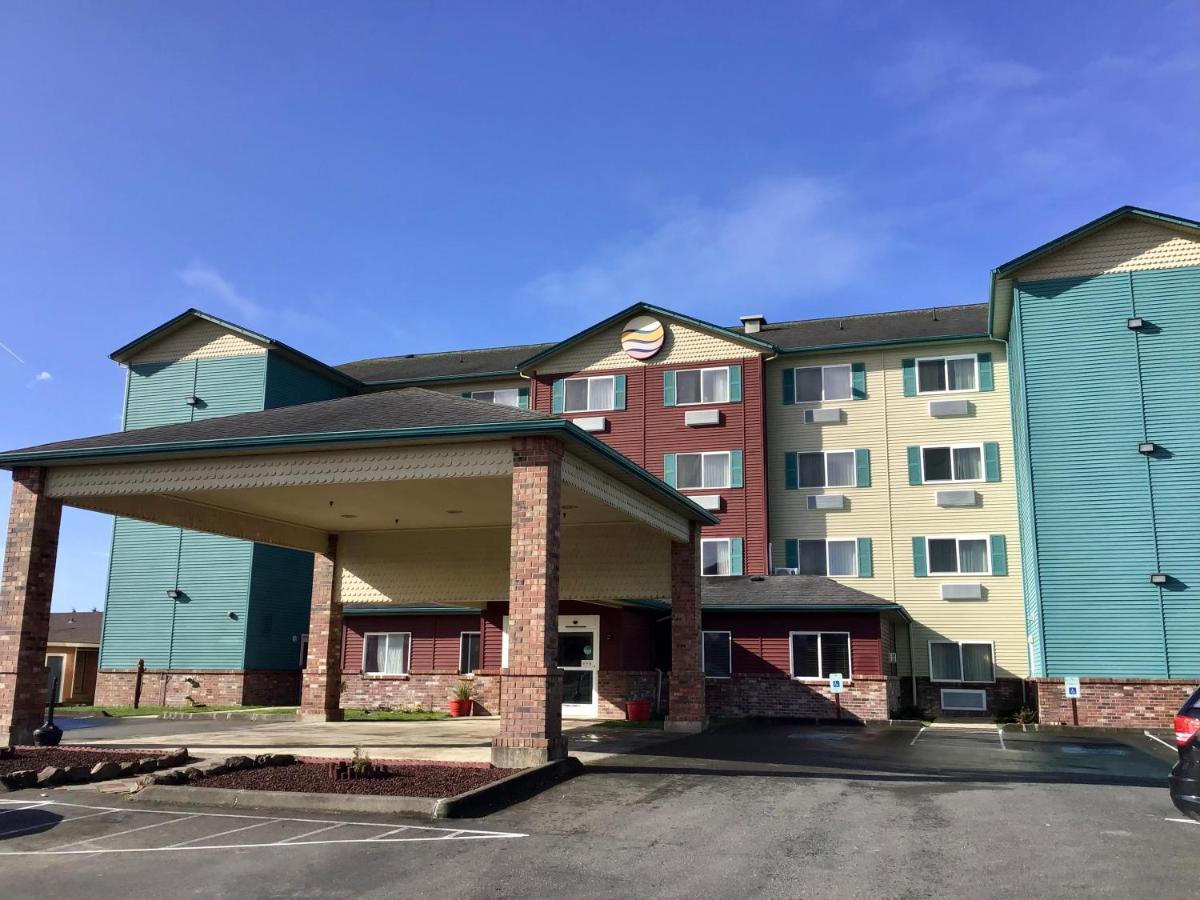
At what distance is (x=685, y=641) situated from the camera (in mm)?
22172

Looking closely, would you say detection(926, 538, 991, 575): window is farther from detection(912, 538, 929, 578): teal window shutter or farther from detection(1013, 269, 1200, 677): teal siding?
detection(1013, 269, 1200, 677): teal siding

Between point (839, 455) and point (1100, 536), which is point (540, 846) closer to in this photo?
point (1100, 536)

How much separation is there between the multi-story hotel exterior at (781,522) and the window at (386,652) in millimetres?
78

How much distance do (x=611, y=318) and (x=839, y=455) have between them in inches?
370

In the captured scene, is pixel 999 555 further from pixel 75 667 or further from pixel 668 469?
pixel 75 667

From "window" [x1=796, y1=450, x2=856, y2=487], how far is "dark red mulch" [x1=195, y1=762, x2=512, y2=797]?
22765 millimetres

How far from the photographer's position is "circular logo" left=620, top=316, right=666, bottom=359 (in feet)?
119

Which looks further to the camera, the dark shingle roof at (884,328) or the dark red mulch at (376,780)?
the dark shingle roof at (884,328)

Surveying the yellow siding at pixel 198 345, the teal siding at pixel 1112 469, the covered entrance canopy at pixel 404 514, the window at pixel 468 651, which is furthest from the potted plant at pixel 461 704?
the teal siding at pixel 1112 469

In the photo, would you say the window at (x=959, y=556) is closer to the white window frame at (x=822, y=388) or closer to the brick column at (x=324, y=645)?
the white window frame at (x=822, y=388)

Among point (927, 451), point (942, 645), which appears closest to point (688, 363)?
point (927, 451)

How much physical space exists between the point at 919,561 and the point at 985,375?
6.61 meters

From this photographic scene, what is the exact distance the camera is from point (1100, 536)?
26500mm

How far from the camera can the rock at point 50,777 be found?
13453mm
